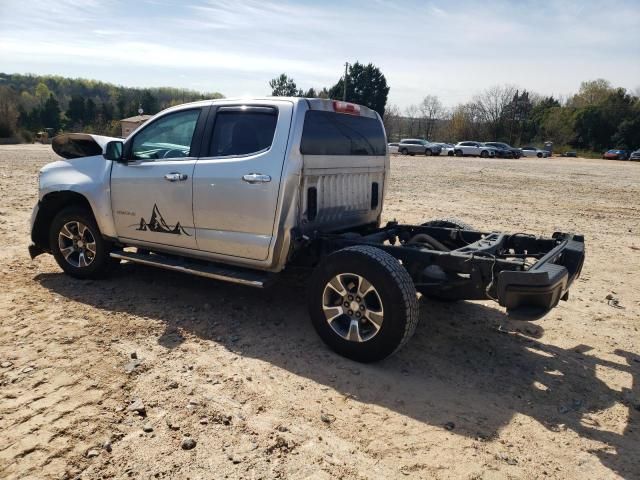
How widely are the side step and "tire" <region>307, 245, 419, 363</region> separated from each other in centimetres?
57

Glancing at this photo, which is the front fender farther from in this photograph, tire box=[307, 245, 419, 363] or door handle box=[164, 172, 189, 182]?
tire box=[307, 245, 419, 363]

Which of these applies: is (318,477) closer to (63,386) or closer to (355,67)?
(63,386)

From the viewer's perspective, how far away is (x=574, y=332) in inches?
193

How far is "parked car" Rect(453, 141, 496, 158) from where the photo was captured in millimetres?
48031

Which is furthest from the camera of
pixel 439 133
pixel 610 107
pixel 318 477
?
pixel 439 133

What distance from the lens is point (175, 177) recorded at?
15.8 ft

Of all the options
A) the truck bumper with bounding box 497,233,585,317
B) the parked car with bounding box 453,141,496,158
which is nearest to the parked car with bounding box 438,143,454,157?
the parked car with bounding box 453,141,496,158

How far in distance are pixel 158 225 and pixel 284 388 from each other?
235 centimetres

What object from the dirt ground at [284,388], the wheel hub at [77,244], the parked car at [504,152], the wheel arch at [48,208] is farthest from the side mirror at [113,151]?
the parked car at [504,152]

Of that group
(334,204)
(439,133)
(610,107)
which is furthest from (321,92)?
(334,204)

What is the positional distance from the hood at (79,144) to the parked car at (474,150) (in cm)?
4582

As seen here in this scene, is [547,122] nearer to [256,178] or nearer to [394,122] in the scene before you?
[394,122]

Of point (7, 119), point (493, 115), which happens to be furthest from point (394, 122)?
point (7, 119)

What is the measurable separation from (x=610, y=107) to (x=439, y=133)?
2721 centimetres
